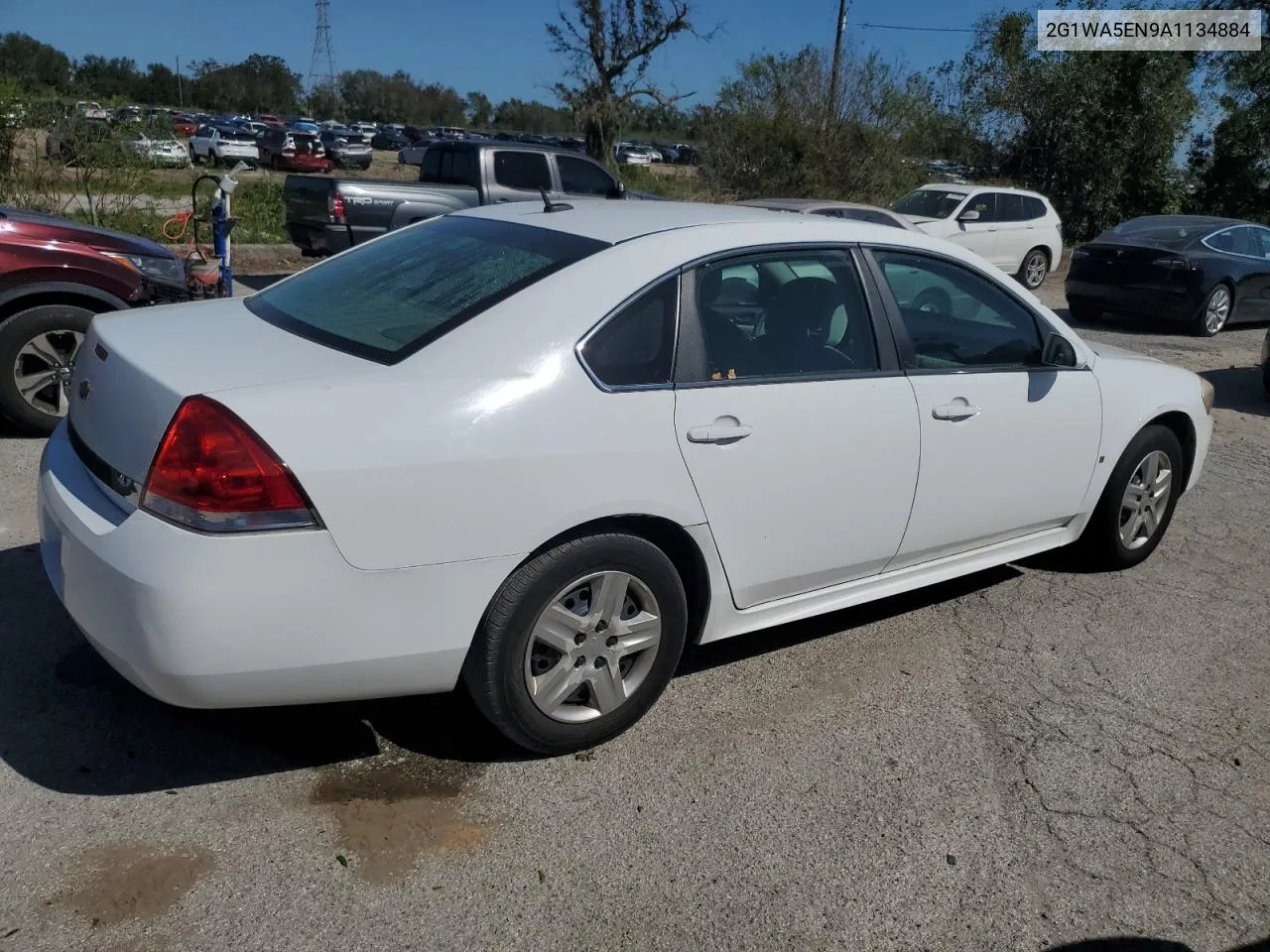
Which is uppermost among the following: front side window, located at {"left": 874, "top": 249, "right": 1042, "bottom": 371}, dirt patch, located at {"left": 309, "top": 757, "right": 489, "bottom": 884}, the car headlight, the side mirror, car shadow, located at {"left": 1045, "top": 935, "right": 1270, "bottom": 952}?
front side window, located at {"left": 874, "top": 249, "right": 1042, "bottom": 371}

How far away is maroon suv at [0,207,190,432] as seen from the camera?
581 centimetres

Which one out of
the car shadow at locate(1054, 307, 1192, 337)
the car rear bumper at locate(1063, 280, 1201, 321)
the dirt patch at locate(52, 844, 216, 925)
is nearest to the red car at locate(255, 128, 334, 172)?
the car shadow at locate(1054, 307, 1192, 337)

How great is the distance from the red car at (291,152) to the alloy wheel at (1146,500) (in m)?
41.1

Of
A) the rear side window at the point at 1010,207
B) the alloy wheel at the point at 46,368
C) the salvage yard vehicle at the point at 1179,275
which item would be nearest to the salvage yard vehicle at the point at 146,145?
the alloy wheel at the point at 46,368

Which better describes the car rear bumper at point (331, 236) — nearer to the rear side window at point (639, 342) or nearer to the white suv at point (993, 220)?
the white suv at point (993, 220)

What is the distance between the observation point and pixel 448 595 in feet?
9.63

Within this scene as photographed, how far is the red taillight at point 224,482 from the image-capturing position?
2688 millimetres

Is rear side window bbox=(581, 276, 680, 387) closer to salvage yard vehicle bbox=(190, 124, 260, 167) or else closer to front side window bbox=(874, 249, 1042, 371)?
front side window bbox=(874, 249, 1042, 371)

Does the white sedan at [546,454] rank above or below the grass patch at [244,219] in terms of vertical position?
above

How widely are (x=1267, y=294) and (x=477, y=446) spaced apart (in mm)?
14359

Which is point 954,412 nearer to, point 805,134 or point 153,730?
point 153,730

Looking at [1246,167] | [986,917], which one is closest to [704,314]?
[986,917]

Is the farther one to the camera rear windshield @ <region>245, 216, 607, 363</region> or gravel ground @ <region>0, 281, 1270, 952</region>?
rear windshield @ <region>245, 216, 607, 363</region>

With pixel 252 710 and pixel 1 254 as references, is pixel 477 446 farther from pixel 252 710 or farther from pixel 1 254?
pixel 1 254
